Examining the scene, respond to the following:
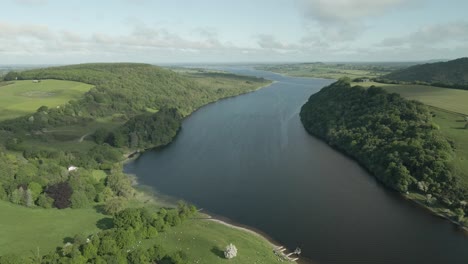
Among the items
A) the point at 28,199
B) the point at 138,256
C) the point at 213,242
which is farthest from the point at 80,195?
the point at 213,242

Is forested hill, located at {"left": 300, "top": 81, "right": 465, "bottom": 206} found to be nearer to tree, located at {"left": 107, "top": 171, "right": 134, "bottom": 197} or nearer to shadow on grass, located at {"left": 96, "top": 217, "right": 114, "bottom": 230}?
tree, located at {"left": 107, "top": 171, "right": 134, "bottom": 197}

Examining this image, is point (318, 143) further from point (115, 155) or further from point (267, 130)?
point (115, 155)

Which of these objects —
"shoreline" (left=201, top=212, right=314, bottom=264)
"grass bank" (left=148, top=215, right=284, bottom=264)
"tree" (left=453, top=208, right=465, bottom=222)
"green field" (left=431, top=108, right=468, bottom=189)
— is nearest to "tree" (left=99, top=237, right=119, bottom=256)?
"grass bank" (left=148, top=215, right=284, bottom=264)

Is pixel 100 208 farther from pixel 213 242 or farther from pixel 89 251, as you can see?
pixel 213 242

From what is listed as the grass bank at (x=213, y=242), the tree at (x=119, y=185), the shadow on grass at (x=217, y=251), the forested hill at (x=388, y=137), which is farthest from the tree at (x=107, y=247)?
the forested hill at (x=388, y=137)

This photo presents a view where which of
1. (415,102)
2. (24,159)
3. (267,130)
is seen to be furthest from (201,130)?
(415,102)
